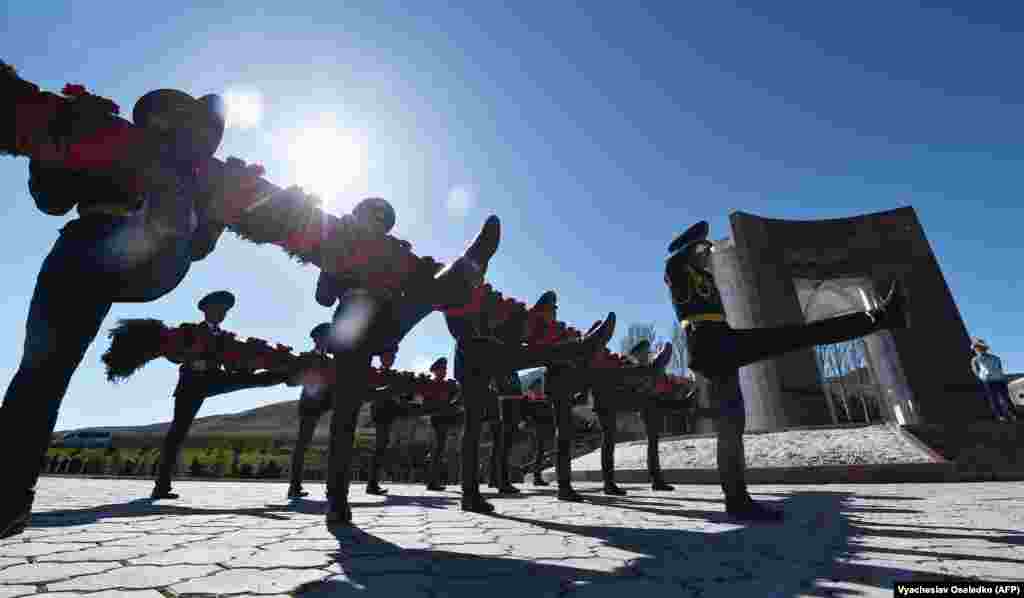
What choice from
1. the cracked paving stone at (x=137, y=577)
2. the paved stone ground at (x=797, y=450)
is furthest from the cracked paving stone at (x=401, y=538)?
the paved stone ground at (x=797, y=450)

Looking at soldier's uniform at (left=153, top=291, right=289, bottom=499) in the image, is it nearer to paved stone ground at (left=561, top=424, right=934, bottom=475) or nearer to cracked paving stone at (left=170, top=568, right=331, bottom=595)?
cracked paving stone at (left=170, top=568, right=331, bottom=595)

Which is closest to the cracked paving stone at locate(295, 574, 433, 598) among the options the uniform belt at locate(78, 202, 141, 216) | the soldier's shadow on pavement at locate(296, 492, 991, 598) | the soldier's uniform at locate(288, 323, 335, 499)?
the soldier's shadow on pavement at locate(296, 492, 991, 598)

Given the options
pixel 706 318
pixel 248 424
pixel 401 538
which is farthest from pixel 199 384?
pixel 248 424

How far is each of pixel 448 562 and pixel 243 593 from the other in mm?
892

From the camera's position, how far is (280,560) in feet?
7.07

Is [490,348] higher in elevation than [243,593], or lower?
higher

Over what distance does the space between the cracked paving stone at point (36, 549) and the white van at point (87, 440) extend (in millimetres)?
35616

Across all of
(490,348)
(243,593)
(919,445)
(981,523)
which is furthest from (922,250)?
(243,593)

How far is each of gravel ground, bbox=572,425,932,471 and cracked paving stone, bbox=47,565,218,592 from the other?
1020 cm

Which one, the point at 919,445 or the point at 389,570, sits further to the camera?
the point at 919,445

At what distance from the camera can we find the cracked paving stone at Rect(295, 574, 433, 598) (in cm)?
161

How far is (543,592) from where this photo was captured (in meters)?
1.67

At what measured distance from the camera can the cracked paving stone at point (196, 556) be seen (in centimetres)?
210

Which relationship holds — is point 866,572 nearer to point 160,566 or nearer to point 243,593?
point 243,593
